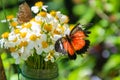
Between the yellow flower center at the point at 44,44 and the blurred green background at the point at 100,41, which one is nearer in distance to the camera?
the yellow flower center at the point at 44,44

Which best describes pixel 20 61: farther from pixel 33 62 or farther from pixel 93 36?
pixel 93 36

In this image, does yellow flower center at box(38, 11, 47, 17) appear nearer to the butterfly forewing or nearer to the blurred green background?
the butterfly forewing

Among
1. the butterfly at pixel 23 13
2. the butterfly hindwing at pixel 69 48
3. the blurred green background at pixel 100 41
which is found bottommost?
the butterfly hindwing at pixel 69 48

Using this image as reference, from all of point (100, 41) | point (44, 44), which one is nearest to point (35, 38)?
point (44, 44)

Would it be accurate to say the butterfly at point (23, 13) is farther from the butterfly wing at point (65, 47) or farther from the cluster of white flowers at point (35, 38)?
the butterfly wing at point (65, 47)

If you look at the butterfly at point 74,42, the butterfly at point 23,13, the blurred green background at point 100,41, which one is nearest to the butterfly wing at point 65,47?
the butterfly at point 74,42

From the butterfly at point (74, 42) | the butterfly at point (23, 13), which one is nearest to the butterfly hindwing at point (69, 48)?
the butterfly at point (74, 42)

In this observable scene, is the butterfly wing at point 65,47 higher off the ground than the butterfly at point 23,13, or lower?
lower

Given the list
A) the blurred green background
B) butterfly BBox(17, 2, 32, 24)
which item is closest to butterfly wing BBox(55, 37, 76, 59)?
butterfly BBox(17, 2, 32, 24)
